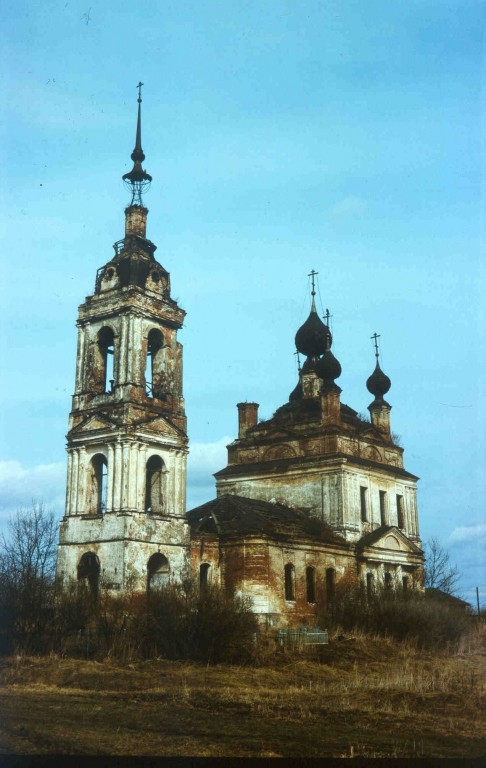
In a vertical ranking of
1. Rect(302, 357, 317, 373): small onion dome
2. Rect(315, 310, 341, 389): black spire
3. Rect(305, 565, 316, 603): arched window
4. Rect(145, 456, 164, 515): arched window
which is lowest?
Rect(305, 565, 316, 603): arched window

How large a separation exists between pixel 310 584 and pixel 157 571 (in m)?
6.12

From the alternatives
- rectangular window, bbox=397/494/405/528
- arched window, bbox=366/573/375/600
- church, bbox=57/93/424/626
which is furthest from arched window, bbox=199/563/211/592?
rectangular window, bbox=397/494/405/528

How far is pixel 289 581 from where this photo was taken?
93.6 ft

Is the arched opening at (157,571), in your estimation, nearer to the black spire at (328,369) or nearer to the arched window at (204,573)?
the arched window at (204,573)

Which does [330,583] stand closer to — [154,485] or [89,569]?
[154,485]

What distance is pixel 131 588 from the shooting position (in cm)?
2431

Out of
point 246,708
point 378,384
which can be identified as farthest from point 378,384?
point 246,708

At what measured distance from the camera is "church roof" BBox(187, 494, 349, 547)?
28.0 meters

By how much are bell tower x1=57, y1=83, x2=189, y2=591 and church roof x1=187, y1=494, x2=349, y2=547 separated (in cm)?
194

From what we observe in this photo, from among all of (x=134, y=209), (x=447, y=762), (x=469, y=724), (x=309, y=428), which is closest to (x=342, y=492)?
(x=309, y=428)

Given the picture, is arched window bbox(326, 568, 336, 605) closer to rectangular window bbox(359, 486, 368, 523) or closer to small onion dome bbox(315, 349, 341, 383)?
rectangular window bbox(359, 486, 368, 523)

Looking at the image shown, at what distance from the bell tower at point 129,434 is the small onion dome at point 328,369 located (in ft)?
27.3

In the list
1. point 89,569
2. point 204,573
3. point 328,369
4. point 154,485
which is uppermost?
point 328,369

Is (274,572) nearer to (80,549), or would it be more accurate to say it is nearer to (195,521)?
(195,521)
